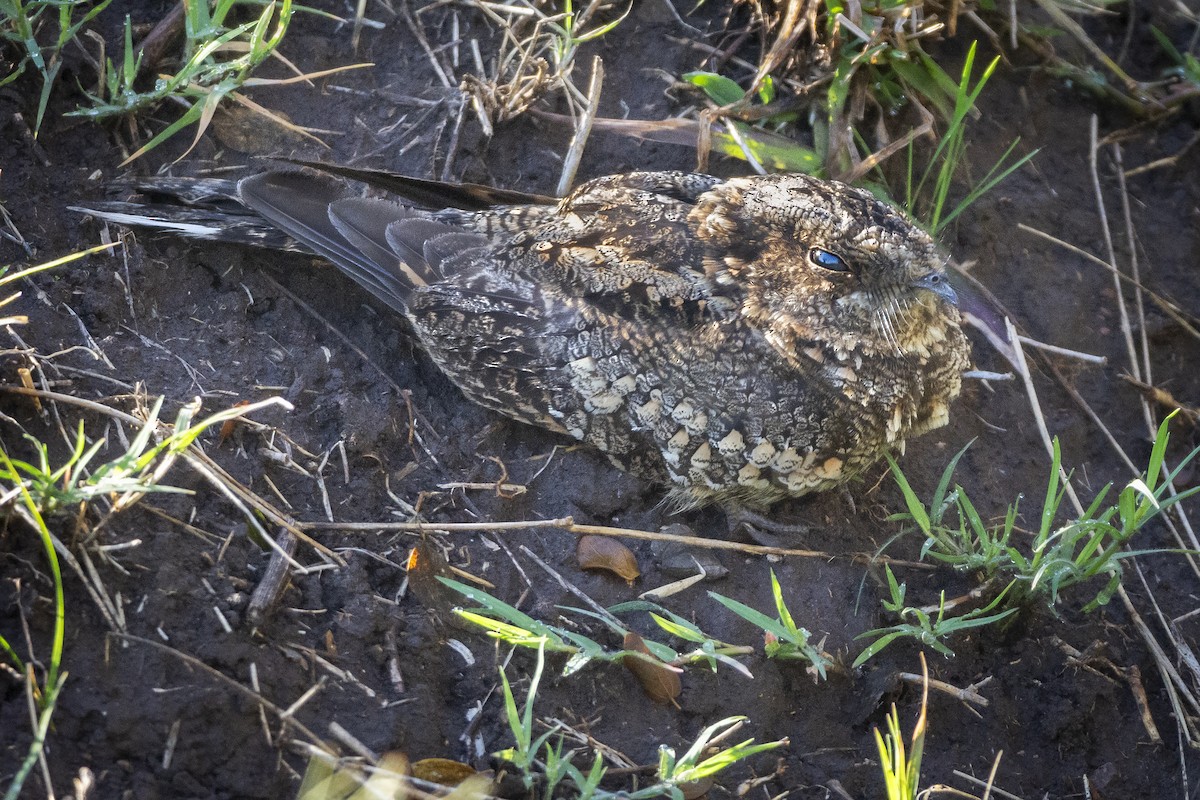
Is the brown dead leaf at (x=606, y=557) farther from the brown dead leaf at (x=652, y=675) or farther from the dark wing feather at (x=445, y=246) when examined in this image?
the dark wing feather at (x=445, y=246)

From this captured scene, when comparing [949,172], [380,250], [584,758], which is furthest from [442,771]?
[949,172]

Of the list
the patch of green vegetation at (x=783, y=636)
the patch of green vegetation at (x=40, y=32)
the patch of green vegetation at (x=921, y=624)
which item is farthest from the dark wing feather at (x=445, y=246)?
the patch of green vegetation at (x=921, y=624)

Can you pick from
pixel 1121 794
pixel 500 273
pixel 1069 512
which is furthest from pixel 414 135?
pixel 1121 794

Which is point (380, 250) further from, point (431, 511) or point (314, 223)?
point (431, 511)

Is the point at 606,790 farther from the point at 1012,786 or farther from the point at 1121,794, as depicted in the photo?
the point at 1121,794

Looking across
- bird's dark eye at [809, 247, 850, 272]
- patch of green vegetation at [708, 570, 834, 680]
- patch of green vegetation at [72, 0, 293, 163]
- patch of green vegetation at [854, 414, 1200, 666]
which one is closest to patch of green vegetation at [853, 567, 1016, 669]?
patch of green vegetation at [854, 414, 1200, 666]
